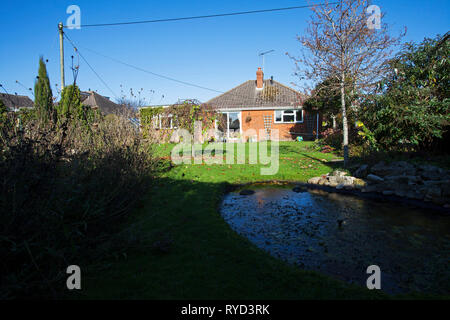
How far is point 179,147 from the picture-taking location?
18.7 m

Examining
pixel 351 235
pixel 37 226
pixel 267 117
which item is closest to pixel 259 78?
pixel 267 117

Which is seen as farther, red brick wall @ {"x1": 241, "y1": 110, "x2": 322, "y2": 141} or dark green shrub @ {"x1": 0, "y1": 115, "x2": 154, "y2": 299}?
red brick wall @ {"x1": 241, "y1": 110, "x2": 322, "y2": 141}

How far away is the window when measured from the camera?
24094 mm

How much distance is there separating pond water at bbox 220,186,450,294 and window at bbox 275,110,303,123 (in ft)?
54.6

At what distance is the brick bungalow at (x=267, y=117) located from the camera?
23812mm

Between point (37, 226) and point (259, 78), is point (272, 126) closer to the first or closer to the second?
point (259, 78)

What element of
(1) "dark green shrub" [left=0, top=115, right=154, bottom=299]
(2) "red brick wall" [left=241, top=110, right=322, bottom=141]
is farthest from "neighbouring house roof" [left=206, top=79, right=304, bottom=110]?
(1) "dark green shrub" [left=0, top=115, right=154, bottom=299]

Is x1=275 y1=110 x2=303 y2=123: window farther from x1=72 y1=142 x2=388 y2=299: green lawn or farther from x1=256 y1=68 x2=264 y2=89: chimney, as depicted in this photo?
x1=72 y1=142 x2=388 y2=299: green lawn

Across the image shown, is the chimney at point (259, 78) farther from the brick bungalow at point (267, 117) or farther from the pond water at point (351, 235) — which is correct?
the pond water at point (351, 235)

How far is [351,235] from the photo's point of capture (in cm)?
535

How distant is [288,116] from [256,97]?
3.85 metres

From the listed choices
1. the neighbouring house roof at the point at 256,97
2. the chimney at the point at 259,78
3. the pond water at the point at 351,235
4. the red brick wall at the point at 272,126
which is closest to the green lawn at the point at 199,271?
the pond water at the point at 351,235

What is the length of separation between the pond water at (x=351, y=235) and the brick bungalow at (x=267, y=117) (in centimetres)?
1623

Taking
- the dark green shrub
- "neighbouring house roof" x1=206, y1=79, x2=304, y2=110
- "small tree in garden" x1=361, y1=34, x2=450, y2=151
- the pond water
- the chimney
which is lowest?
the pond water
